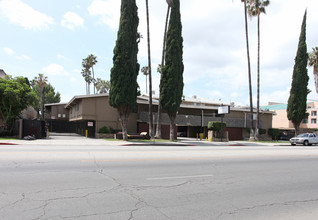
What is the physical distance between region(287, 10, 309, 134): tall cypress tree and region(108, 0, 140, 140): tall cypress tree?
2571cm

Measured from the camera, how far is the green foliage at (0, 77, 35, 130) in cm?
2372

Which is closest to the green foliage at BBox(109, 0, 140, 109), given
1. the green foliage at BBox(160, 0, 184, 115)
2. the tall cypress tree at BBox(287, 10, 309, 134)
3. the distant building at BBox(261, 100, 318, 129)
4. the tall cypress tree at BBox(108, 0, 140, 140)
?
the tall cypress tree at BBox(108, 0, 140, 140)

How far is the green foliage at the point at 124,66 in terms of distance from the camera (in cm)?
2372

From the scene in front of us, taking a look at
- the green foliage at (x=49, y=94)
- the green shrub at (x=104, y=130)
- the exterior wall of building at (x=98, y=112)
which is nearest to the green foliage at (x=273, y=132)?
the exterior wall of building at (x=98, y=112)

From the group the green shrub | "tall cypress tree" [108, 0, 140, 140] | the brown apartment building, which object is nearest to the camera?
"tall cypress tree" [108, 0, 140, 140]

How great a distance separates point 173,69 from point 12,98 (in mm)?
16147

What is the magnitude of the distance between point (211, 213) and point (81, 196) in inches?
109

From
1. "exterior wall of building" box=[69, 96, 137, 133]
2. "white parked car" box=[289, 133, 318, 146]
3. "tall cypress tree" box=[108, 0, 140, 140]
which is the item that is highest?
"tall cypress tree" box=[108, 0, 140, 140]

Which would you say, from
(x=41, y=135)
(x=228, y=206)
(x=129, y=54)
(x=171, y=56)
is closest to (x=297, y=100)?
(x=171, y=56)

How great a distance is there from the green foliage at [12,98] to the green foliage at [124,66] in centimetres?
902

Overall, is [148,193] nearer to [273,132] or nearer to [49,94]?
[273,132]

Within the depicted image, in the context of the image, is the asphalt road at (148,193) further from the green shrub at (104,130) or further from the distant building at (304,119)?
the distant building at (304,119)

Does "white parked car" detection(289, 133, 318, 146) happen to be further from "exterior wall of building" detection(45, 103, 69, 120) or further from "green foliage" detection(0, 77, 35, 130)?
"exterior wall of building" detection(45, 103, 69, 120)

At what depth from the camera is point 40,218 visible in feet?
13.7
